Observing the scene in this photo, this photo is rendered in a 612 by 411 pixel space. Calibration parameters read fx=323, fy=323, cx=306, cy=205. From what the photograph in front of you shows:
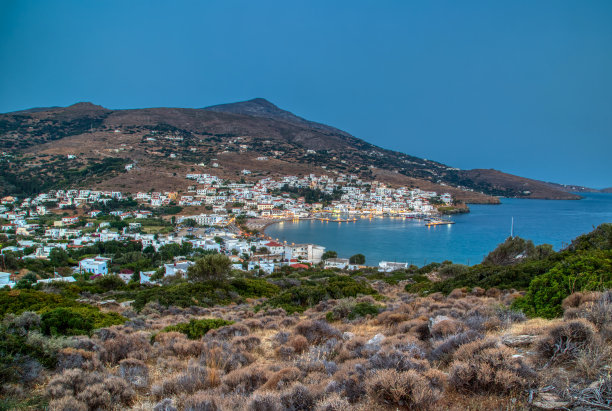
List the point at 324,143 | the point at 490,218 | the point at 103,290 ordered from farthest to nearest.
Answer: the point at 324,143
the point at 490,218
the point at 103,290

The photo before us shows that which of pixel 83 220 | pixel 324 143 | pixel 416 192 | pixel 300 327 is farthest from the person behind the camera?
pixel 324 143

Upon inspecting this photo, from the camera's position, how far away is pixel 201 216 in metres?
47.2

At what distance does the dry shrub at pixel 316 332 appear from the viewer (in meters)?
4.08

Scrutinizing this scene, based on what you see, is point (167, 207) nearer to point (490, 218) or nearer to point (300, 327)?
point (300, 327)

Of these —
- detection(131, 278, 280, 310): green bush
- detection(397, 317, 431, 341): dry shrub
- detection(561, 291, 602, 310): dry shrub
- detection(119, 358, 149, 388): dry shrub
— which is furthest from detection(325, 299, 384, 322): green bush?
detection(131, 278, 280, 310): green bush

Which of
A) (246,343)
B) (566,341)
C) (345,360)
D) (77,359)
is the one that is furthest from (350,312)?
(77,359)

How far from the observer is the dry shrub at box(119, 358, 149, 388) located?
2875 millimetres

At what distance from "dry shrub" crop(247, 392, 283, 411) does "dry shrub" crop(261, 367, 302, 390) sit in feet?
1.31

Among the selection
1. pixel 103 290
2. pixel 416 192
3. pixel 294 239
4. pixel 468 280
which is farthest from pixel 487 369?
pixel 416 192

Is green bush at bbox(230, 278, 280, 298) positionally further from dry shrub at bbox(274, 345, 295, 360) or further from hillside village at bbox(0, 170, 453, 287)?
hillside village at bbox(0, 170, 453, 287)

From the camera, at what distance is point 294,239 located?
45.1 m

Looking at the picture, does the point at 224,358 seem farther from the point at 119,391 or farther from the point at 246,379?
the point at 119,391

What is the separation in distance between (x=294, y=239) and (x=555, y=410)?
43532 mm

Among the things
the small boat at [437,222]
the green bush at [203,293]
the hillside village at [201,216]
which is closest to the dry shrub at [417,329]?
the green bush at [203,293]
